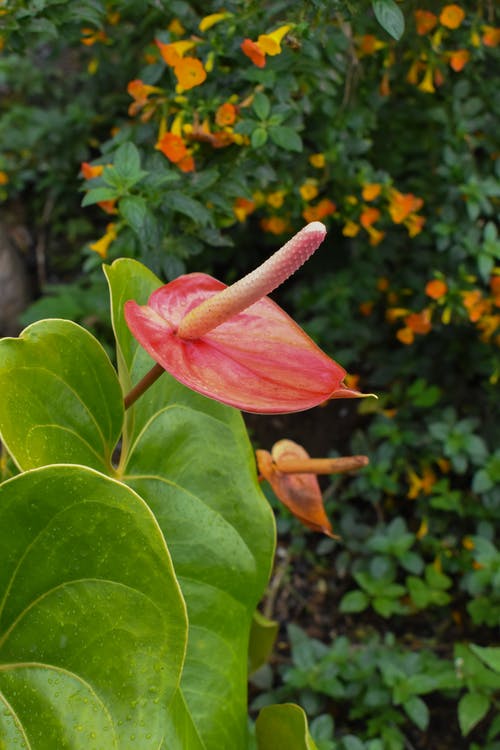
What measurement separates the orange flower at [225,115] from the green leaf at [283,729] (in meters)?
0.76

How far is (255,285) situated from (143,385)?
166 mm

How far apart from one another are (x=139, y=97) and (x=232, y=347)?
60cm

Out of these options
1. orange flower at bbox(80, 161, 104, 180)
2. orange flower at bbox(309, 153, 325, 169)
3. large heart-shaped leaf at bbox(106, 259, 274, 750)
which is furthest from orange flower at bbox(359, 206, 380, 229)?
large heart-shaped leaf at bbox(106, 259, 274, 750)

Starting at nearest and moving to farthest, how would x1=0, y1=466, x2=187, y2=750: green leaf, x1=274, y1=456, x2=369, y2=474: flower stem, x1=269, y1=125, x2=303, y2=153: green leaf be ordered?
x1=0, y1=466, x2=187, y2=750: green leaf → x1=274, y1=456, x2=369, y2=474: flower stem → x1=269, y1=125, x2=303, y2=153: green leaf

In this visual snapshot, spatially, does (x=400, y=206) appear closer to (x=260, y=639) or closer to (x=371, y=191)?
(x=371, y=191)

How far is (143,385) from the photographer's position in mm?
795

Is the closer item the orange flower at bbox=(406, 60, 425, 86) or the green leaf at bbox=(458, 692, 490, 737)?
the green leaf at bbox=(458, 692, 490, 737)

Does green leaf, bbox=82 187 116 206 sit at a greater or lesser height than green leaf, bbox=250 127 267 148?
greater

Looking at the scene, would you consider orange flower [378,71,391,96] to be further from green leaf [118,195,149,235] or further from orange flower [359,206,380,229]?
green leaf [118,195,149,235]

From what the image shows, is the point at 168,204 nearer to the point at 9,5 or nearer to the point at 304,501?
the point at 9,5

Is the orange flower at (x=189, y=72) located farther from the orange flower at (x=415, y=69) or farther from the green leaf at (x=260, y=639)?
the green leaf at (x=260, y=639)

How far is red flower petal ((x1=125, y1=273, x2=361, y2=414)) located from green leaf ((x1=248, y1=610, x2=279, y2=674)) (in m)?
0.53

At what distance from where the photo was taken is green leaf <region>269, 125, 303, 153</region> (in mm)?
1106

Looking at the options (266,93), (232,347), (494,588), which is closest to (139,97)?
(266,93)
